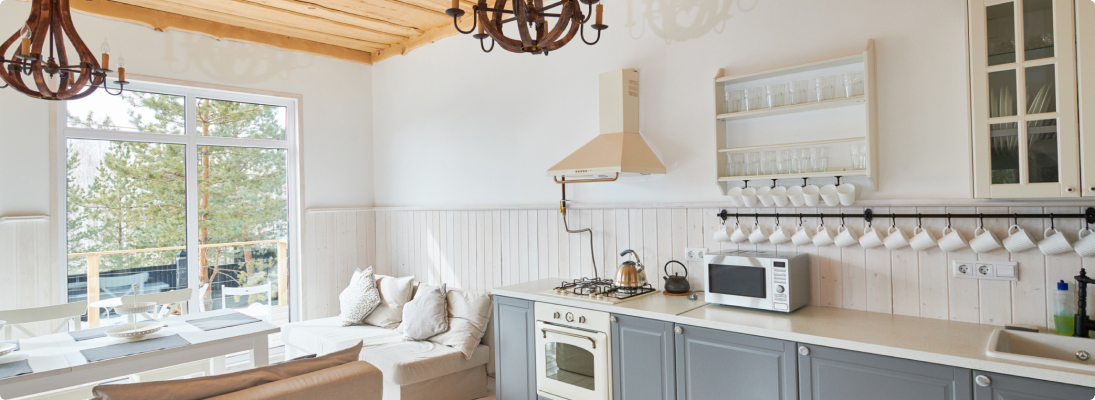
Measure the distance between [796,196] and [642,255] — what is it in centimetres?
99

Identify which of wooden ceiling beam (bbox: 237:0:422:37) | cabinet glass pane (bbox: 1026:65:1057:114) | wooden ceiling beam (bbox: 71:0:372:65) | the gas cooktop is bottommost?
the gas cooktop

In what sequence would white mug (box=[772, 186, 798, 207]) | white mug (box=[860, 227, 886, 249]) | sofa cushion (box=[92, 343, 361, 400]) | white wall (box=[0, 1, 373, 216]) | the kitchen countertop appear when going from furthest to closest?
white wall (box=[0, 1, 373, 216])
white mug (box=[772, 186, 798, 207])
white mug (box=[860, 227, 886, 249])
the kitchen countertop
sofa cushion (box=[92, 343, 361, 400])

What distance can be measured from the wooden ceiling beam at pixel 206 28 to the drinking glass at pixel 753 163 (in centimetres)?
401

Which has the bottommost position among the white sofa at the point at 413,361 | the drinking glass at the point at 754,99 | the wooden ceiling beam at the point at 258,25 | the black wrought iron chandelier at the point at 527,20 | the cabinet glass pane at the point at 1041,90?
the white sofa at the point at 413,361

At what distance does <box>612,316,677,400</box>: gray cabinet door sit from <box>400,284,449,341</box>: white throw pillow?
1442 millimetres

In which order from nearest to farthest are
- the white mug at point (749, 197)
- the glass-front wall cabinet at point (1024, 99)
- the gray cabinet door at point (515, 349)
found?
the glass-front wall cabinet at point (1024, 99) → the white mug at point (749, 197) → the gray cabinet door at point (515, 349)

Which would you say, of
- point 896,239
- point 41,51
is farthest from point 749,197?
point 41,51

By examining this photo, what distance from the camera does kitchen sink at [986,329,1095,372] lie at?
195cm

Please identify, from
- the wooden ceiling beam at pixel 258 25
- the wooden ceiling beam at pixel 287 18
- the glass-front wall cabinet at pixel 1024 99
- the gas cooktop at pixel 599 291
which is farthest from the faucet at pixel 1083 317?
the wooden ceiling beam at pixel 258 25

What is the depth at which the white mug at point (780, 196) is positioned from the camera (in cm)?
277

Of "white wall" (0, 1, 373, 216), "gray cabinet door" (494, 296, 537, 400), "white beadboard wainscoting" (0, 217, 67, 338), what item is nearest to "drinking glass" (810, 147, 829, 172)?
"gray cabinet door" (494, 296, 537, 400)

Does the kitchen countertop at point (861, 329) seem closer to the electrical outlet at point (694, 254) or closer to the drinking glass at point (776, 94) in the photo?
the electrical outlet at point (694, 254)

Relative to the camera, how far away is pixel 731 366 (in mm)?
2402

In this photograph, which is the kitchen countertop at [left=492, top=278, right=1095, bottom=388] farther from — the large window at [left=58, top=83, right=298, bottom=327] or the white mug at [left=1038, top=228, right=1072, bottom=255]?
the large window at [left=58, top=83, right=298, bottom=327]
